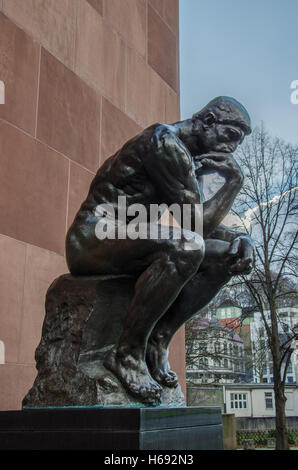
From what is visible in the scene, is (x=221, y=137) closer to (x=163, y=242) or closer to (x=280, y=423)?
(x=163, y=242)

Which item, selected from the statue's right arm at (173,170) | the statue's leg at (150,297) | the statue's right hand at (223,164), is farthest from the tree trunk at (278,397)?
the statue's right arm at (173,170)

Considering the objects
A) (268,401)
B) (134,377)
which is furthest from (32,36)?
(268,401)

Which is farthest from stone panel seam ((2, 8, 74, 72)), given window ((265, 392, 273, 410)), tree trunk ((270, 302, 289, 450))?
window ((265, 392, 273, 410))

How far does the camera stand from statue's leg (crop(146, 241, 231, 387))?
3.22 meters

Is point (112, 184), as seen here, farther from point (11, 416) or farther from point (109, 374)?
point (11, 416)

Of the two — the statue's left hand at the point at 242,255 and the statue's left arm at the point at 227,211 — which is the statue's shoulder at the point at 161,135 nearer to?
the statue's left arm at the point at 227,211

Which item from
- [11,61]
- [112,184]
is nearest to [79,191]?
[11,61]

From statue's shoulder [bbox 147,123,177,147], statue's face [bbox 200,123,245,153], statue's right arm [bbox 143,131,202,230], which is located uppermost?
statue's face [bbox 200,123,245,153]

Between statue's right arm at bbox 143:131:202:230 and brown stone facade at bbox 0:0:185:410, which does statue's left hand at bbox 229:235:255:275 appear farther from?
brown stone facade at bbox 0:0:185:410

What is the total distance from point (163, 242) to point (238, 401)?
4622 cm

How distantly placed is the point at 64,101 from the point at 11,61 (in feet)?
2.55

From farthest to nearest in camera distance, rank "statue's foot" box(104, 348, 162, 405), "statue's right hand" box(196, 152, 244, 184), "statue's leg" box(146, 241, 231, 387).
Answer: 1. "statue's right hand" box(196, 152, 244, 184)
2. "statue's leg" box(146, 241, 231, 387)
3. "statue's foot" box(104, 348, 162, 405)

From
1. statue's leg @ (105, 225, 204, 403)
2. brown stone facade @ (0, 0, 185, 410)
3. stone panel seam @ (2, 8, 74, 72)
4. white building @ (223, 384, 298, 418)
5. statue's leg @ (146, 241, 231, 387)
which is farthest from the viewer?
white building @ (223, 384, 298, 418)

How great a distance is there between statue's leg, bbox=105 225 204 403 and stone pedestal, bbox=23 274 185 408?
0.47 feet
